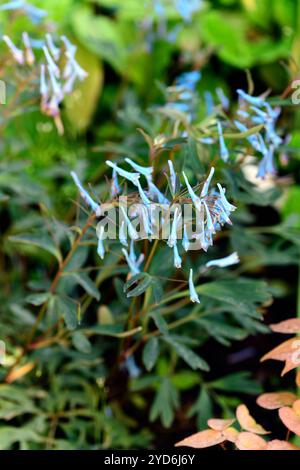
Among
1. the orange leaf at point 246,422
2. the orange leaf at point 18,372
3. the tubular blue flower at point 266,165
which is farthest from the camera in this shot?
the orange leaf at point 18,372

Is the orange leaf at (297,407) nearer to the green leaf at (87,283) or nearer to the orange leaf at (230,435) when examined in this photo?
the orange leaf at (230,435)

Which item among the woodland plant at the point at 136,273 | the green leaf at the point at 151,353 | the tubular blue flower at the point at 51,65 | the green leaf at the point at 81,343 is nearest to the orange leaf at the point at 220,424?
the woodland plant at the point at 136,273

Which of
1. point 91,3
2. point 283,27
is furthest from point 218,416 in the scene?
point 91,3

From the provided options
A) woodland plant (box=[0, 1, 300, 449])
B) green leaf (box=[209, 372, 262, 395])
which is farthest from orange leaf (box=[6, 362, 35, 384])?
green leaf (box=[209, 372, 262, 395])

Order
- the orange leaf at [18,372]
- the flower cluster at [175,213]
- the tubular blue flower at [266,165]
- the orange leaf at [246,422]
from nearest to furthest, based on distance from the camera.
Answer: the flower cluster at [175,213] → the orange leaf at [246,422] → the tubular blue flower at [266,165] → the orange leaf at [18,372]

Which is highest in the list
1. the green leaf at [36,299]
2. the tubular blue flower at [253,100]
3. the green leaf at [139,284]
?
the tubular blue flower at [253,100]

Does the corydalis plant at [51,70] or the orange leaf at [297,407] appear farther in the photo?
the corydalis plant at [51,70]
